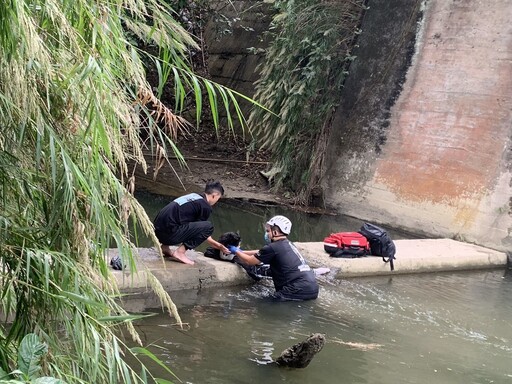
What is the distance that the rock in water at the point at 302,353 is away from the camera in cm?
542

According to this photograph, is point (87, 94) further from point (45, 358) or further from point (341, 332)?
point (341, 332)

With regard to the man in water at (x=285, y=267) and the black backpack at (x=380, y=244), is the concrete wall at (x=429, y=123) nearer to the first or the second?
the black backpack at (x=380, y=244)

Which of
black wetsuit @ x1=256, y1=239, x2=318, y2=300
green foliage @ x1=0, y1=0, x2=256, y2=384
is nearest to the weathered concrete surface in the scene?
black wetsuit @ x1=256, y1=239, x2=318, y2=300

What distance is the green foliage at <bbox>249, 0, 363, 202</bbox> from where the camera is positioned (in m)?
14.1

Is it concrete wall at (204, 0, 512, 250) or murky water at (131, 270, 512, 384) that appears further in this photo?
concrete wall at (204, 0, 512, 250)

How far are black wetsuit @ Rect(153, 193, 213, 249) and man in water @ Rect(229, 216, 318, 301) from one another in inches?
27.2

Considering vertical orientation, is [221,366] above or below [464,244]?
below

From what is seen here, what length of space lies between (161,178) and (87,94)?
12.3 metres

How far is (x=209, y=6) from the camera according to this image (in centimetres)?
1596

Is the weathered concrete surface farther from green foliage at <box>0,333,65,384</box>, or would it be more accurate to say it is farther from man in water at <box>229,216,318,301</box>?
green foliage at <box>0,333,65,384</box>

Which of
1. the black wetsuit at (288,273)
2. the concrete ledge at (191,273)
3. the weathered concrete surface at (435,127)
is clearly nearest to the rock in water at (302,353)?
the black wetsuit at (288,273)

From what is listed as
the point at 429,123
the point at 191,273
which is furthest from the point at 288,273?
the point at 429,123

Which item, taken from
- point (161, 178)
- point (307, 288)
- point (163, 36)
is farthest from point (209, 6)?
point (163, 36)

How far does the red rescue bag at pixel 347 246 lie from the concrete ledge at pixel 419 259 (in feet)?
0.34
